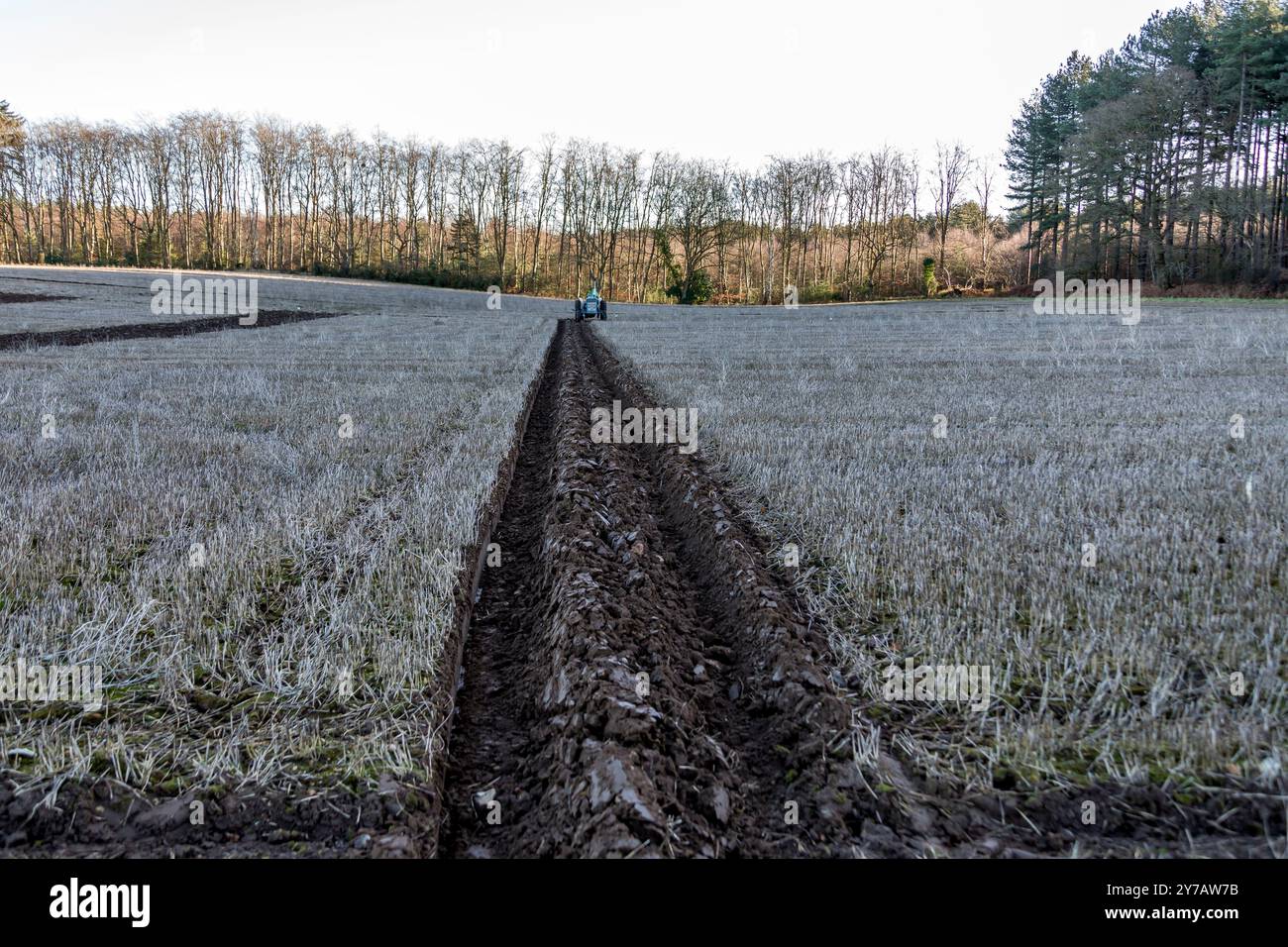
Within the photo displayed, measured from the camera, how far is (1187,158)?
4494 centimetres

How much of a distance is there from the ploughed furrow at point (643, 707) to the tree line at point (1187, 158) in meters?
45.9

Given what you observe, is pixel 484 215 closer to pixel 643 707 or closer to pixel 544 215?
pixel 544 215

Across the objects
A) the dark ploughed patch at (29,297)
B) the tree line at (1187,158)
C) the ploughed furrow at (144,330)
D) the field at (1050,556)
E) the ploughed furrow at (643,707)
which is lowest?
the ploughed furrow at (643,707)

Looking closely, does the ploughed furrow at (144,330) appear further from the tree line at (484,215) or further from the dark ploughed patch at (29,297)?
the tree line at (484,215)

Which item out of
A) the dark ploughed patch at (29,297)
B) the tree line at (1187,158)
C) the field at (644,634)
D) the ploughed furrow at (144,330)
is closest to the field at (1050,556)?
the field at (644,634)

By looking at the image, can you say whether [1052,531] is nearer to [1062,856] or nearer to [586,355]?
[1062,856]

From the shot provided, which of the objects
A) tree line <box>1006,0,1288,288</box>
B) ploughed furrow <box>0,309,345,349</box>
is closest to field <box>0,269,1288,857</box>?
ploughed furrow <box>0,309,345,349</box>

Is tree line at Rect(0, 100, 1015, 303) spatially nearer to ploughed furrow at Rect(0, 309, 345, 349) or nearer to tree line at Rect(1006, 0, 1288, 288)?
tree line at Rect(1006, 0, 1288, 288)

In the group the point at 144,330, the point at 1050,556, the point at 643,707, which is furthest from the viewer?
the point at 144,330

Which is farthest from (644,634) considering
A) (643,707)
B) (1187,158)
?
(1187,158)

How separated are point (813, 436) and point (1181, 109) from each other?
48137 mm

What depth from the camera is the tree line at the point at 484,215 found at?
60.7 metres

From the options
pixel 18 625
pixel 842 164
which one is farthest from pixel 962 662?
pixel 842 164

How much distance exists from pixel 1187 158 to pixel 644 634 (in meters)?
55.4
